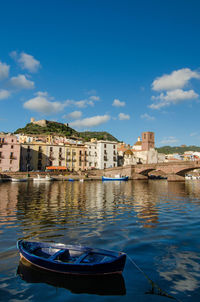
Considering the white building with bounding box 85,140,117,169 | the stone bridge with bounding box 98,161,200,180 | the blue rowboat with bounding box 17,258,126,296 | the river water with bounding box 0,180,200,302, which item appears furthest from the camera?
the white building with bounding box 85,140,117,169

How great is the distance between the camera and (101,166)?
99875 millimetres

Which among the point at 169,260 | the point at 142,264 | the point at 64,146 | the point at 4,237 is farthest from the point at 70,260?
the point at 64,146

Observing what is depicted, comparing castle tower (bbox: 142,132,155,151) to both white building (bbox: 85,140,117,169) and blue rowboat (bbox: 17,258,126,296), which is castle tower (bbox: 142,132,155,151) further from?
blue rowboat (bbox: 17,258,126,296)

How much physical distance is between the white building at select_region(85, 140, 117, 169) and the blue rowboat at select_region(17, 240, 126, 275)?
89441mm

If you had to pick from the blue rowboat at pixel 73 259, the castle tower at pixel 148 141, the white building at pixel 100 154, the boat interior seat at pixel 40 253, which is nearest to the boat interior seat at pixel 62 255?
the blue rowboat at pixel 73 259

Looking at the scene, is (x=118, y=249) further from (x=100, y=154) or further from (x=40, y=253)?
(x=100, y=154)

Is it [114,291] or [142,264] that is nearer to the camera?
[114,291]

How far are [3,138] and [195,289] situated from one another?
271ft

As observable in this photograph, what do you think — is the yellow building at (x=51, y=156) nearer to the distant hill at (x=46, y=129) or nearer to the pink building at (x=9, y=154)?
the pink building at (x=9, y=154)

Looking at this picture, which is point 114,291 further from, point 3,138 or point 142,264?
point 3,138

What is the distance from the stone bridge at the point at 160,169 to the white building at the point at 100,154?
8.65m

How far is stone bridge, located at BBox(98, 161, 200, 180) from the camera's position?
69.2 metres

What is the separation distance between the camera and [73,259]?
26.0ft

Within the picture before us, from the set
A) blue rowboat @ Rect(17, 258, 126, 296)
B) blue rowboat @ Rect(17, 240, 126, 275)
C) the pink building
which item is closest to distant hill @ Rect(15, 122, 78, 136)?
the pink building
